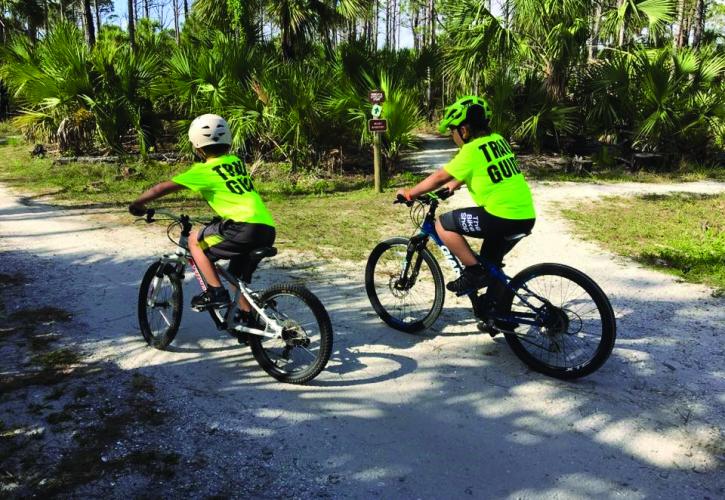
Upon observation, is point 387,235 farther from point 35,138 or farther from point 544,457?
point 35,138

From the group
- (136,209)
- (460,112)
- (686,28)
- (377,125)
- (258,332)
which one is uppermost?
(686,28)

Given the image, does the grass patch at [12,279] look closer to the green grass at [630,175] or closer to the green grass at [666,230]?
the green grass at [666,230]

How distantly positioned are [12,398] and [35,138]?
1239cm

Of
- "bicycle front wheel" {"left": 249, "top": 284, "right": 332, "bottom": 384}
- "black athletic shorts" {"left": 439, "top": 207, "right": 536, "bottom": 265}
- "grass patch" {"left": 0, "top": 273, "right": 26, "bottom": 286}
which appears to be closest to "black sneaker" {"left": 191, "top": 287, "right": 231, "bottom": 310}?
"bicycle front wheel" {"left": 249, "top": 284, "right": 332, "bottom": 384}

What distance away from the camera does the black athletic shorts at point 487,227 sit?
3836mm

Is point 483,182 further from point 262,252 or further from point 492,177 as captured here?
point 262,252

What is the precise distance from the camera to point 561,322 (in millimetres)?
3781

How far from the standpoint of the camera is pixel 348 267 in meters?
6.30

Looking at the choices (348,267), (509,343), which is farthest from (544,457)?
(348,267)

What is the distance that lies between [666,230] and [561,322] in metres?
4.68

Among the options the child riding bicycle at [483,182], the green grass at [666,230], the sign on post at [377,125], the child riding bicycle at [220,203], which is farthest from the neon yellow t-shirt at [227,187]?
the sign on post at [377,125]

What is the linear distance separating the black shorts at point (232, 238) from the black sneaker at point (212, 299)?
0.71ft

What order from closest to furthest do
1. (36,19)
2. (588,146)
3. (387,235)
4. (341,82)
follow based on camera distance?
(387,235)
(341,82)
(588,146)
(36,19)

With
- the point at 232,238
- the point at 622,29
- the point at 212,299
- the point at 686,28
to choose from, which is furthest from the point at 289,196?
the point at 686,28
